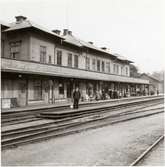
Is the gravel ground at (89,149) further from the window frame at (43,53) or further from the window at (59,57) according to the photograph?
the window at (59,57)

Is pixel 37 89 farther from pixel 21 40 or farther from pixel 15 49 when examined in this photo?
pixel 21 40

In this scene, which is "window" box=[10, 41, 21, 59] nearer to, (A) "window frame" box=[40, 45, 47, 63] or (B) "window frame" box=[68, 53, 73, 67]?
(A) "window frame" box=[40, 45, 47, 63]

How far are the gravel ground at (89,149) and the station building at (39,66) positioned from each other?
27.7ft

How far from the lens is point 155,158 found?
8625 mm

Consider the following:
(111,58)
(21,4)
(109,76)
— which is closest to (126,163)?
(21,4)

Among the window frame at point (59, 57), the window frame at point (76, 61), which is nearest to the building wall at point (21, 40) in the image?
the window frame at point (59, 57)

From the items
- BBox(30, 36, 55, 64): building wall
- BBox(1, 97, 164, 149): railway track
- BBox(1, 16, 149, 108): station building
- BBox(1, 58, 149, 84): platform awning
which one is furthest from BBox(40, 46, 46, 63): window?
BBox(1, 97, 164, 149): railway track

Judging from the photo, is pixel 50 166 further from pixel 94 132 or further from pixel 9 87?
pixel 9 87

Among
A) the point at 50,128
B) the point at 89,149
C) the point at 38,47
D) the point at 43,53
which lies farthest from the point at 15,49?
the point at 89,149

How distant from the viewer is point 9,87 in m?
19.9

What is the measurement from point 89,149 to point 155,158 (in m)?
2.35

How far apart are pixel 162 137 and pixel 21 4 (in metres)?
7.76

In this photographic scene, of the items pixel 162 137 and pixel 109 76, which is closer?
pixel 162 137

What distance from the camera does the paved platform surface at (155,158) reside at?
805cm
